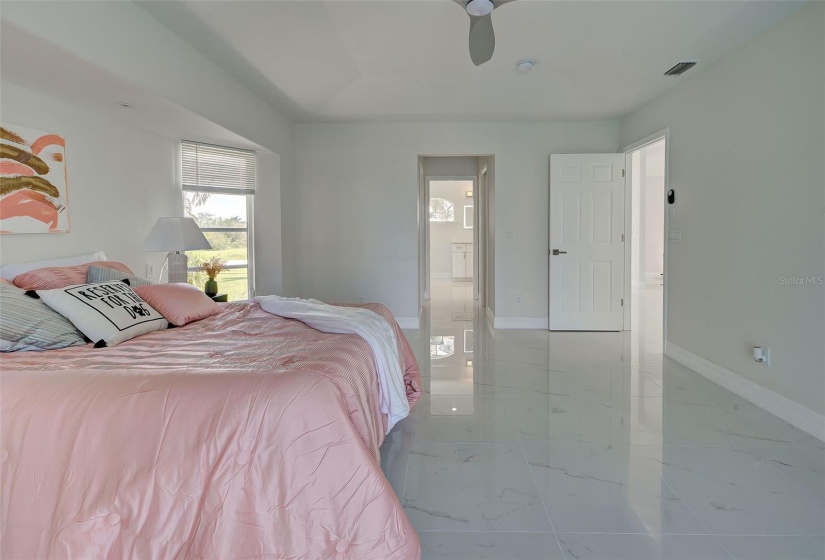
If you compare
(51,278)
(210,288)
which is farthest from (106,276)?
(210,288)

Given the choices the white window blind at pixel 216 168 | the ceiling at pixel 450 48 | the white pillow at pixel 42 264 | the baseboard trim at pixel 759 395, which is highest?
the ceiling at pixel 450 48

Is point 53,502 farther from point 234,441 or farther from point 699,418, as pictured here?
point 699,418

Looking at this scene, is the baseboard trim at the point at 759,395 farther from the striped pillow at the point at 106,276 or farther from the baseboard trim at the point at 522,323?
the striped pillow at the point at 106,276

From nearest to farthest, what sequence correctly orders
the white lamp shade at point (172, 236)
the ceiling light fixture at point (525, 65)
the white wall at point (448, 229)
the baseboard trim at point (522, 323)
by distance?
the white lamp shade at point (172, 236), the ceiling light fixture at point (525, 65), the baseboard trim at point (522, 323), the white wall at point (448, 229)

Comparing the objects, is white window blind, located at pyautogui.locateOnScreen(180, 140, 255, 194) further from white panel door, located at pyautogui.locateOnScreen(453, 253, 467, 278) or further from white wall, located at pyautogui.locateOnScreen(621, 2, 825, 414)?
white panel door, located at pyautogui.locateOnScreen(453, 253, 467, 278)

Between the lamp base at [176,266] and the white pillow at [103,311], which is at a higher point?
the lamp base at [176,266]

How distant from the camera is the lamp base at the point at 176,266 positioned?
3.68m

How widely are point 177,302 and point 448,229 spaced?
948cm

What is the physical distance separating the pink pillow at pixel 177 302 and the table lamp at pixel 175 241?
33.1 inches

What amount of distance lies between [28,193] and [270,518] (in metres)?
2.50

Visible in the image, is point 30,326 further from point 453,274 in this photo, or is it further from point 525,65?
point 453,274

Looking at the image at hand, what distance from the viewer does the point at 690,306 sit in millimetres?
3945

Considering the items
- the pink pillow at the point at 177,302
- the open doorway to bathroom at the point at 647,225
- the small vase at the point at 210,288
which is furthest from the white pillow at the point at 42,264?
the open doorway to bathroom at the point at 647,225

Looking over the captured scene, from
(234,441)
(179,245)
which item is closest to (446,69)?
(179,245)
